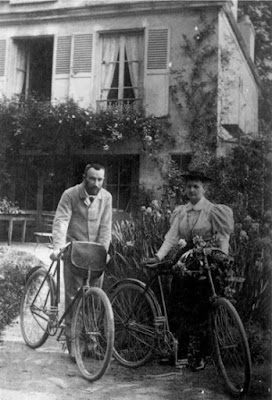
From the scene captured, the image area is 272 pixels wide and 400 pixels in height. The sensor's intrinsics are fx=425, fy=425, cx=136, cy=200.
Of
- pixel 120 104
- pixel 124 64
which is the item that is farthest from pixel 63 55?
pixel 120 104

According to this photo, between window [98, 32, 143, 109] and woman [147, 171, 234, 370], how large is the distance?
109 inches

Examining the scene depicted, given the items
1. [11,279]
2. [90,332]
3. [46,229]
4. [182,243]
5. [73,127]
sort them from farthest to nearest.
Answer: [73,127] < [46,229] < [11,279] < [182,243] < [90,332]

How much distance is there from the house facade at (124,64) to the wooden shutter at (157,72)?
0.04ft

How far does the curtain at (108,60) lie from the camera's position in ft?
19.0

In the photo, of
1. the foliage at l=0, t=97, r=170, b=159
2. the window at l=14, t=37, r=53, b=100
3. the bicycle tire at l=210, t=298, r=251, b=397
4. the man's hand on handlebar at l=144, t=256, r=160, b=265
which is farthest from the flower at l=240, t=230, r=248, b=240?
the window at l=14, t=37, r=53, b=100

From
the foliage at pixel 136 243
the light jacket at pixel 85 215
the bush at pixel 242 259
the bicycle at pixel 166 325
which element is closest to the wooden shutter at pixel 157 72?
the bush at pixel 242 259

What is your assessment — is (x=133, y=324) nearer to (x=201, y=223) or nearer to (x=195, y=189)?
(x=201, y=223)

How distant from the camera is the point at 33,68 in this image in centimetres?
641

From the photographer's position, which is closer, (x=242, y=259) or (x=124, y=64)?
(x=242, y=259)

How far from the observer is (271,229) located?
11.5 ft

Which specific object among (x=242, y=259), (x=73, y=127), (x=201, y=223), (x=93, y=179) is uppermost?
(x=73, y=127)

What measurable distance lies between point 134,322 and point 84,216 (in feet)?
2.94

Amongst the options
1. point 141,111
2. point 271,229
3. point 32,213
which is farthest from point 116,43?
point 271,229

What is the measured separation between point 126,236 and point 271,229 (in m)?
1.21
